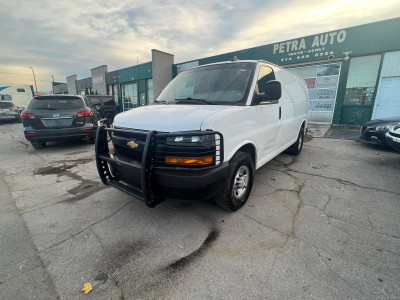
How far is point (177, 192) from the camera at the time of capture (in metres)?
2.14

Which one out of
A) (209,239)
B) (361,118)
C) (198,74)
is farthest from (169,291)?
(361,118)

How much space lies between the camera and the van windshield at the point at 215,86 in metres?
2.82

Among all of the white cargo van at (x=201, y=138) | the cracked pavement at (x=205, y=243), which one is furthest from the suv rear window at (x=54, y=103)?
the white cargo van at (x=201, y=138)

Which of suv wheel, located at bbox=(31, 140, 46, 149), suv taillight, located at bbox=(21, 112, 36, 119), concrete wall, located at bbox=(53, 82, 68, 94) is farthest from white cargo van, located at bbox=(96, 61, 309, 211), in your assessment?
concrete wall, located at bbox=(53, 82, 68, 94)

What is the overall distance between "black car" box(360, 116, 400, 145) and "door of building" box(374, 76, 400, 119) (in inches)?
149

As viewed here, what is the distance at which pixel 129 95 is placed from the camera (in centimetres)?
2261

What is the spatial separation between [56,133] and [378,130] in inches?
384

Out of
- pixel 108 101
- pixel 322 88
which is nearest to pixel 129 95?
pixel 108 101

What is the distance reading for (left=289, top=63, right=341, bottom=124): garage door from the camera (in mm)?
10232

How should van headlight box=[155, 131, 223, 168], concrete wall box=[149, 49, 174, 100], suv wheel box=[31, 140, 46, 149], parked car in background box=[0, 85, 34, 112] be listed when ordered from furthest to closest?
parked car in background box=[0, 85, 34, 112] < concrete wall box=[149, 49, 174, 100] < suv wheel box=[31, 140, 46, 149] < van headlight box=[155, 131, 223, 168]

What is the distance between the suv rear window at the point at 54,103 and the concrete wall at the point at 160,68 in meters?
12.5

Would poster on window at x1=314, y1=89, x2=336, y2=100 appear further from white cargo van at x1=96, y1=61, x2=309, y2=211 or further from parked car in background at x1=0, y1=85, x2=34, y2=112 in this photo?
parked car in background at x1=0, y1=85, x2=34, y2=112

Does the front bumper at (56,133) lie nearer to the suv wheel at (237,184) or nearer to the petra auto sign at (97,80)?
the suv wheel at (237,184)

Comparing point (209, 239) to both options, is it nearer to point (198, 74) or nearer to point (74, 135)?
point (198, 74)
